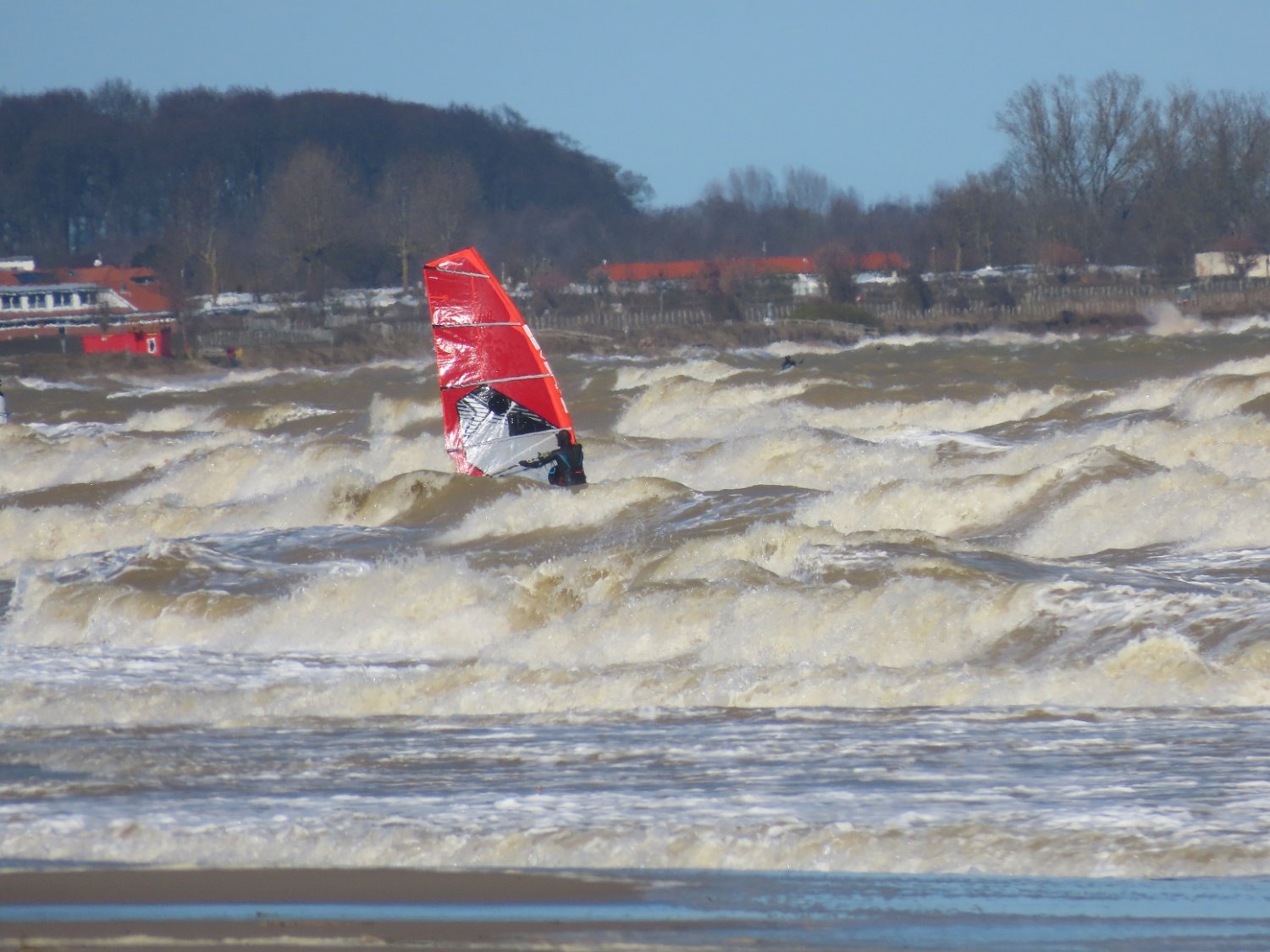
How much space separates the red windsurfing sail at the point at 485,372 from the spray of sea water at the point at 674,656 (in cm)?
56

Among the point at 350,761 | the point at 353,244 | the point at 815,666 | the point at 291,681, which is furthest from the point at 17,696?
the point at 353,244

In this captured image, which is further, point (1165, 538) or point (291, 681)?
point (1165, 538)

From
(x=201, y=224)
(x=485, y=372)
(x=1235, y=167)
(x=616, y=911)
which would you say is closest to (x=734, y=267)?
(x=1235, y=167)

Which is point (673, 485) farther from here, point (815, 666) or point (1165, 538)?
point (815, 666)

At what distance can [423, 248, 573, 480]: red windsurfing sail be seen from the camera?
16.0m

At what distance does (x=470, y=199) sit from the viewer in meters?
109

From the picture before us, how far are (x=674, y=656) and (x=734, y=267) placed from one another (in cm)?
6312

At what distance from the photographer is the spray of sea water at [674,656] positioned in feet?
19.0

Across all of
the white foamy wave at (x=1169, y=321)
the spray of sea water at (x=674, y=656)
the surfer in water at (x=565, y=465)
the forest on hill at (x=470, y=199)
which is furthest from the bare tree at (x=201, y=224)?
the surfer in water at (x=565, y=465)

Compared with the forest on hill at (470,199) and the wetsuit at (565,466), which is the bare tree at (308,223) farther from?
the wetsuit at (565,466)

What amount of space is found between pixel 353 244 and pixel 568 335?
30.6 metres

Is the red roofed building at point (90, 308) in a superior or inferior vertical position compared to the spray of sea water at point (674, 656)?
superior

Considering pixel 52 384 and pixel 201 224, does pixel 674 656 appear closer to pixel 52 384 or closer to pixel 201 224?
pixel 52 384

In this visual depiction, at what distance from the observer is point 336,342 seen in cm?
5888
